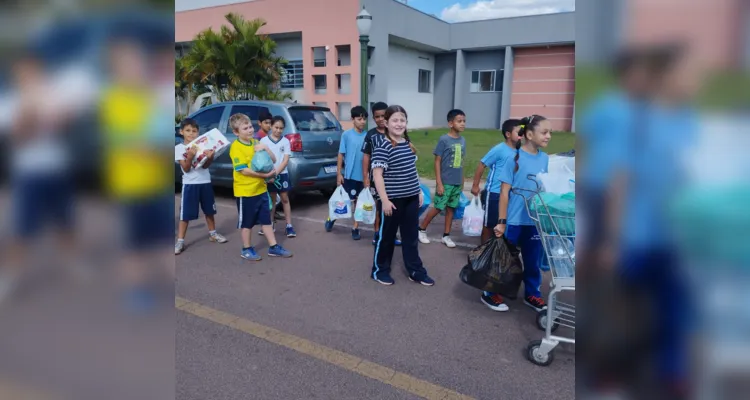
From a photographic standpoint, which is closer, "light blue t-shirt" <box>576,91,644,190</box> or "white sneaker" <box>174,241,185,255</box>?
"light blue t-shirt" <box>576,91,644,190</box>

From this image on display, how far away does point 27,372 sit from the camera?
76 cm

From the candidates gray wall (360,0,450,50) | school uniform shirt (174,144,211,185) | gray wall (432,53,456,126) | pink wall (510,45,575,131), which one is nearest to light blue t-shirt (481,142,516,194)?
school uniform shirt (174,144,211,185)

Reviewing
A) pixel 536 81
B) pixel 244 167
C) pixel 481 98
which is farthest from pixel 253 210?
pixel 481 98

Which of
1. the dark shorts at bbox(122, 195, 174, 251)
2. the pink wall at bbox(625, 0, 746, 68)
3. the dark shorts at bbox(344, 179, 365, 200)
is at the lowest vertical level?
the dark shorts at bbox(344, 179, 365, 200)

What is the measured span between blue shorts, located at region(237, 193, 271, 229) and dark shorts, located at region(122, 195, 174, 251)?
4202 mm

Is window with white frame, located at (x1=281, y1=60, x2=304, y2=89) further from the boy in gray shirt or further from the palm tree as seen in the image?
the boy in gray shirt

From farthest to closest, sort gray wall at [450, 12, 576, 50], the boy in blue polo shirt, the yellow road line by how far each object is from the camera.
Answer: gray wall at [450, 12, 576, 50] → the boy in blue polo shirt → the yellow road line

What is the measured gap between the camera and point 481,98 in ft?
79.3

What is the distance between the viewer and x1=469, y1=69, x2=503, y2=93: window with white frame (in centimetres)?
2353

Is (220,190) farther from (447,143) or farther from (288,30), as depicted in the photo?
(288,30)

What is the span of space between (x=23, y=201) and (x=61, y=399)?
0.31 metres

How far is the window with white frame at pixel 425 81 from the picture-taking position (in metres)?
23.7

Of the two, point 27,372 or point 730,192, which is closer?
point 730,192

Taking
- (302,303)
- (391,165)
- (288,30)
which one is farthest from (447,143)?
(288,30)
